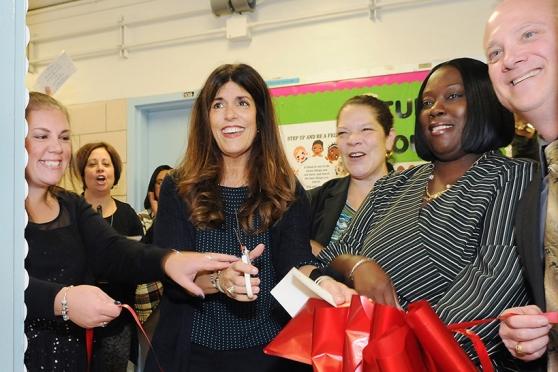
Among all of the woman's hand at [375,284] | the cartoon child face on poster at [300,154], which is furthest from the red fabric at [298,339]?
the cartoon child face on poster at [300,154]

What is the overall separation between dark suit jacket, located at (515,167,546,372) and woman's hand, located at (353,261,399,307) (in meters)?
0.29

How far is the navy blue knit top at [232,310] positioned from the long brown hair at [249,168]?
0.11 feet

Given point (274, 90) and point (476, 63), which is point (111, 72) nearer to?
point (274, 90)

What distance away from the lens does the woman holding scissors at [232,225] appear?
1539 mm

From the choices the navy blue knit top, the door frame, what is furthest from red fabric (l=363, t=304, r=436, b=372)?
the door frame

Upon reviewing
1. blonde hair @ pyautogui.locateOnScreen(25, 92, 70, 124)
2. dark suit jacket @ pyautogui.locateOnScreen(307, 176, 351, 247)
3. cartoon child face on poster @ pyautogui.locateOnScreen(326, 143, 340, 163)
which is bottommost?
dark suit jacket @ pyautogui.locateOnScreen(307, 176, 351, 247)

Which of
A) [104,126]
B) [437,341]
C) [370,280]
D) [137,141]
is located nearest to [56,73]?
[370,280]

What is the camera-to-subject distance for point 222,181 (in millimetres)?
1786

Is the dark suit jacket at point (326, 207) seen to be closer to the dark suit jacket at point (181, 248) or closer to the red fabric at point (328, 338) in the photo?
the dark suit jacket at point (181, 248)

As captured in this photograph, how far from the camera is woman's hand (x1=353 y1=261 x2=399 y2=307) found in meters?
1.22

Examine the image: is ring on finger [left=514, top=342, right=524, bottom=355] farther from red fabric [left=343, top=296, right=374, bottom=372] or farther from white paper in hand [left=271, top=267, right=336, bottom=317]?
white paper in hand [left=271, top=267, right=336, bottom=317]

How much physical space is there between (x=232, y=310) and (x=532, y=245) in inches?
33.9

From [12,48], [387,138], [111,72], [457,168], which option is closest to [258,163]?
[457,168]

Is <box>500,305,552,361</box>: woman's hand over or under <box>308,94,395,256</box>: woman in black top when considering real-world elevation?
under
